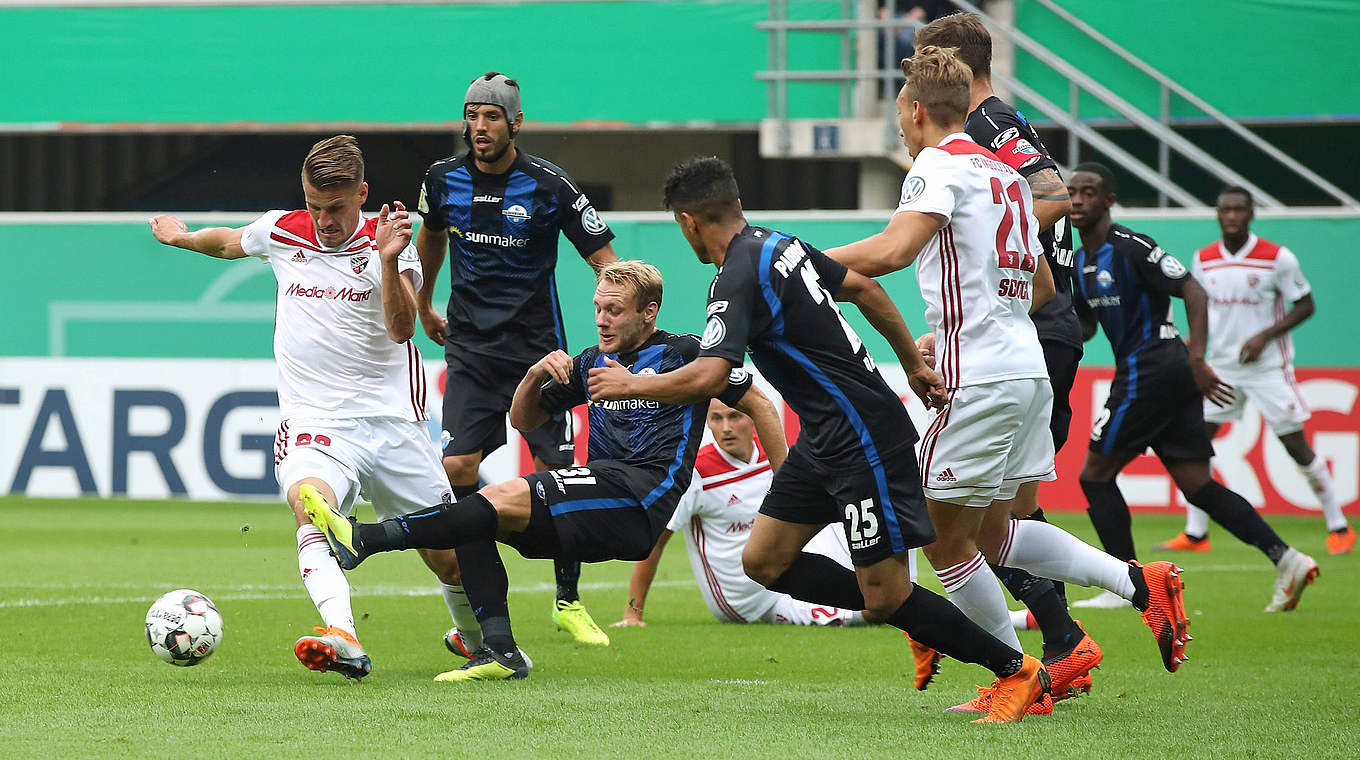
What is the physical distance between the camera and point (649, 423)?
6156 millimetres

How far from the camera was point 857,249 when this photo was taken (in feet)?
17.6

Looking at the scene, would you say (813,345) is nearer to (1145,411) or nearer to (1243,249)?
(1145,411)

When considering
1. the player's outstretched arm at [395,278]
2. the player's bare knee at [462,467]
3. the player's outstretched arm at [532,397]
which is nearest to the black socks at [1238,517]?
the player's bare knee at [462,467]

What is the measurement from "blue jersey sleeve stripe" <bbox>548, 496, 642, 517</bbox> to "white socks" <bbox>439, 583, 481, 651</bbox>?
89 cm

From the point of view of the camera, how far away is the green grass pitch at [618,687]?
16.4 ft

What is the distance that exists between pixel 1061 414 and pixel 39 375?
412 inches

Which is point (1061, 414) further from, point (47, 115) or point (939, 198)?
point (47, 115)

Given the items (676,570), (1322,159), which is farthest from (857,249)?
(1322,159)

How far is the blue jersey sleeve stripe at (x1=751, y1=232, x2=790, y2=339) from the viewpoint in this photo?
524 centimetres

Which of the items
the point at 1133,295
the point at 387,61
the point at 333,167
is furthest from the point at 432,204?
the point at 387,61

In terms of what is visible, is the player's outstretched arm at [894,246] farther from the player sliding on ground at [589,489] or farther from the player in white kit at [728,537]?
the player in white kit at [728,537]

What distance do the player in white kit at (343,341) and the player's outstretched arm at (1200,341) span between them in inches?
164

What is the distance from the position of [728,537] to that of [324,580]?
2699 millimetres

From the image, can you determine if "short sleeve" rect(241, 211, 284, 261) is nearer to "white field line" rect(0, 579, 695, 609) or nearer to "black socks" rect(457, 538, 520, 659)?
"black socks" rect(457, 538, 520, 659)
